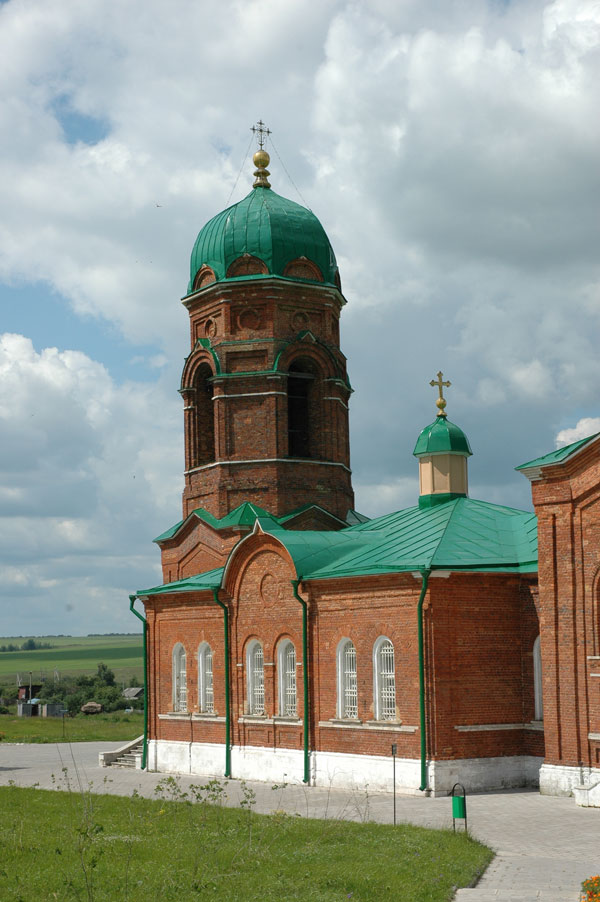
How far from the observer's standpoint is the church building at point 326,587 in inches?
836

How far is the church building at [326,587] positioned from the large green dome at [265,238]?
58 mm

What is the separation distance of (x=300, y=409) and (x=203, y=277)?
435cm

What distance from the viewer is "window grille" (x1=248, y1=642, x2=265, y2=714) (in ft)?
86.9

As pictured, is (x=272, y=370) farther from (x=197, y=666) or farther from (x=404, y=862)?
(x=404, y=862)

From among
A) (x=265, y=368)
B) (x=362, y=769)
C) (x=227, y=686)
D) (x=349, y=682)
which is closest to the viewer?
(x=362, y=769)

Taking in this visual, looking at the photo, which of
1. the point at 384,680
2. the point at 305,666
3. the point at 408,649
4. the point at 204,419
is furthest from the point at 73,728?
the point at 408,649

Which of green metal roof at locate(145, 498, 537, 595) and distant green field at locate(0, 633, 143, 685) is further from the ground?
green metal roof at locate(145, 498, 537, 595)

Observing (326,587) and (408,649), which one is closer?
(408,649)

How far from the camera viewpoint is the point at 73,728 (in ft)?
155

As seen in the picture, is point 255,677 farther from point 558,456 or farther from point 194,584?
point 558,456

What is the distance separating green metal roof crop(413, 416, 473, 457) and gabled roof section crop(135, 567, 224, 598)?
5.59 m

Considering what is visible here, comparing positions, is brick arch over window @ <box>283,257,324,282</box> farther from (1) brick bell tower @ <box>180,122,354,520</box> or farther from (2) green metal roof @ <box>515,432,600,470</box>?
(2) green metal roof @ <box>515,432,600,470</box>

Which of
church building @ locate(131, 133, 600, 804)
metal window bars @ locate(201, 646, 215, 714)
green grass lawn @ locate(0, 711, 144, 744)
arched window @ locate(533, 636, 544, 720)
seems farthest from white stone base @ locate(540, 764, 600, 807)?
green grass lawn @ locate(0, 711, 144, 744)

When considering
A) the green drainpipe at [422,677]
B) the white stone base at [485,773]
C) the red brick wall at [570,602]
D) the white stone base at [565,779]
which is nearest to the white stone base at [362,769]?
the white stone base at [485,773]
